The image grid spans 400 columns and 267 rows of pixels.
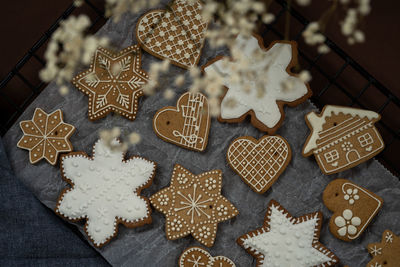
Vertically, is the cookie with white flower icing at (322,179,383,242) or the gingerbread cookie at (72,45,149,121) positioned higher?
the gingerbread cookie at (72,45,149,121)

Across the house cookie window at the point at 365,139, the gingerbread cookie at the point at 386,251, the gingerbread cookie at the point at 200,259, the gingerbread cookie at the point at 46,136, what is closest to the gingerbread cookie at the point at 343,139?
the house cookie window at the point at 365,139

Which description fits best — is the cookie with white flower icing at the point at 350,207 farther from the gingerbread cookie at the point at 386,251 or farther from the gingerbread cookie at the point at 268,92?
the gingerbread cookie at the point at 268,92

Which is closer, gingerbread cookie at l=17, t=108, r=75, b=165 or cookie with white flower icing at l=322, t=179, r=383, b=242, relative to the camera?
cookie with white flower icing at l=322, t=179, r=383, b=242

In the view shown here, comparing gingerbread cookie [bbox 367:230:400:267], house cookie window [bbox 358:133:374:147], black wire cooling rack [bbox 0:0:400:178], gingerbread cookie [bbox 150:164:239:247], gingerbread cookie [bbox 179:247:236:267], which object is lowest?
gingerbread cookie [bbox 179:247:236:267]

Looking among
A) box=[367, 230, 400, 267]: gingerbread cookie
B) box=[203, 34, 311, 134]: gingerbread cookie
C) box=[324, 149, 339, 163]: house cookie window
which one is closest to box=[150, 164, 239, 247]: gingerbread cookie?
box=[203, 34, 311, 134]: gingerbread cookie

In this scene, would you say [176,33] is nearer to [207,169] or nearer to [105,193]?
[207,169]

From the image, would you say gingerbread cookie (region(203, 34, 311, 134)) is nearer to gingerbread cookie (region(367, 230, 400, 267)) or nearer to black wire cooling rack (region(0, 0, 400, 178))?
black wire cooling rack (region(0, 0, 400, 178))
